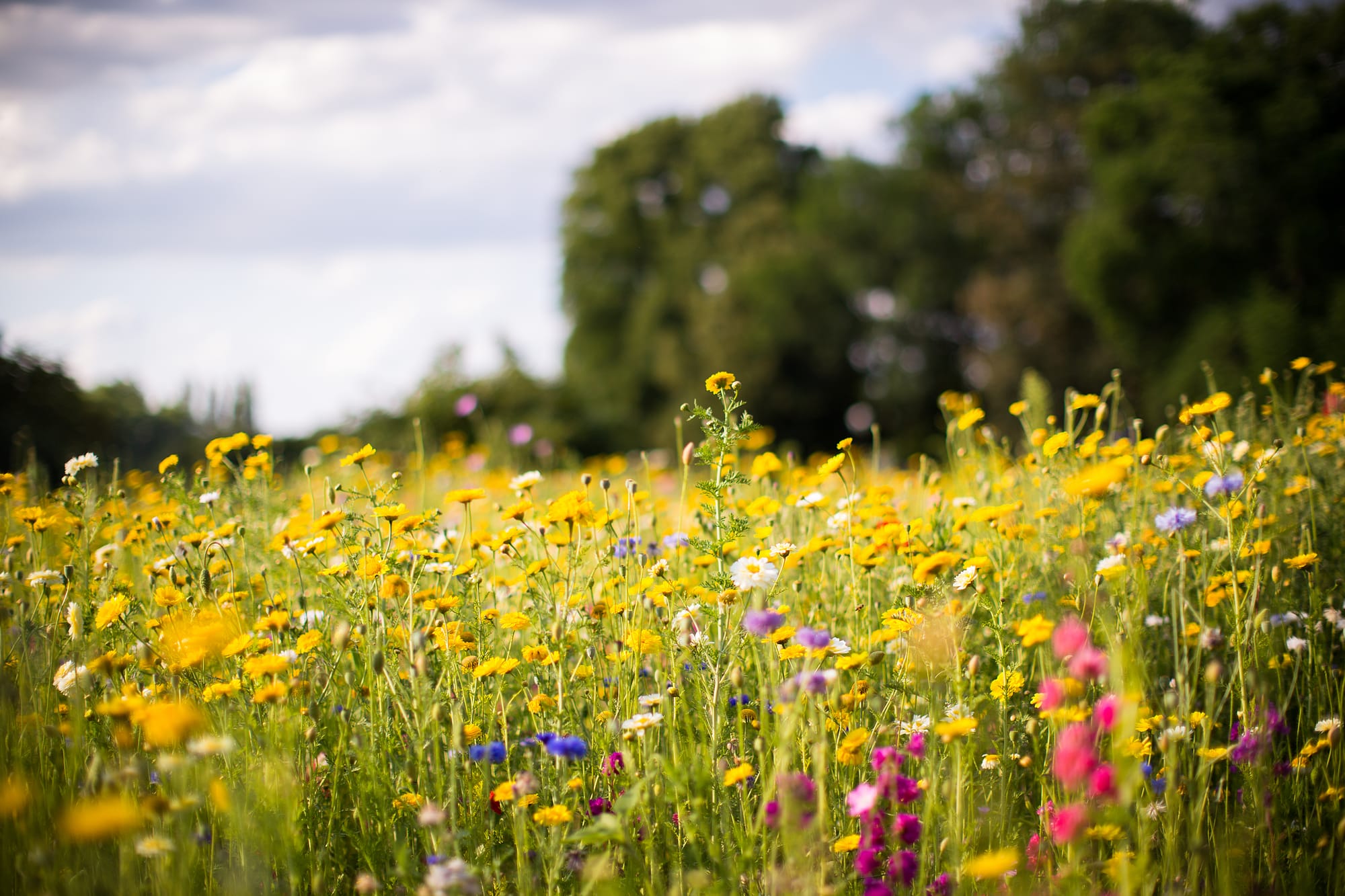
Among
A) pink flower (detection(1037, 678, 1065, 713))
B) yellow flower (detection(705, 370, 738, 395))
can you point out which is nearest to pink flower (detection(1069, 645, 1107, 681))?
pink flower (detection(1037, 678, 1065, 713))

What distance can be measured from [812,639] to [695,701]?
1.93ft

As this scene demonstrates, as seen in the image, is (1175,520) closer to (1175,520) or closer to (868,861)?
(1175,520)

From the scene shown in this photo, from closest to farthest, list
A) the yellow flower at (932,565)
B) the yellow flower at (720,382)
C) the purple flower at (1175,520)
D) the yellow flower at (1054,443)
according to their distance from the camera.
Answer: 1. the yellow flower at (932,565)
2. the yellow flower at (720,382)
3. the purple flower at (1175,520)
4. the yellow flower at (1054,443)

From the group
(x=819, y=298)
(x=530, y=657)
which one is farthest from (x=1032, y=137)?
(x=530, y=657)

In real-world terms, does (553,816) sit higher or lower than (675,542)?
lower

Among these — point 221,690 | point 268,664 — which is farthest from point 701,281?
point 268,664

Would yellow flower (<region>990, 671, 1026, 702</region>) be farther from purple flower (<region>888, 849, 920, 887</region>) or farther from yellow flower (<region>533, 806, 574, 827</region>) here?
yellow flower (<region>533, 806, 574, 827</region>)

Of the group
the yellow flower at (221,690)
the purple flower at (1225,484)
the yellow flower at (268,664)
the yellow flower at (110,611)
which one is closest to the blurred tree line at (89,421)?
the yellow flower at (110,611)

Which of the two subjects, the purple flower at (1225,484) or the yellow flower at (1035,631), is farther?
the purple flower at (1225,484)

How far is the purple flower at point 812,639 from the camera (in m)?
1.63

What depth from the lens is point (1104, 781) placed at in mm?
1170

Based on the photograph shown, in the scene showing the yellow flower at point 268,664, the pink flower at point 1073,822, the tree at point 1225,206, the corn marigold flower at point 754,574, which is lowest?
the pink flower at point 1073,822

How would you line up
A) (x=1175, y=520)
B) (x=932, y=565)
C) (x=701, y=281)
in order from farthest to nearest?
1. (x=701, y=281)
2. (x=1175, y=520)
3. (x=932, y=565)

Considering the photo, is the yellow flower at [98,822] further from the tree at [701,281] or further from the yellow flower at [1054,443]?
the tree at [701,281]
